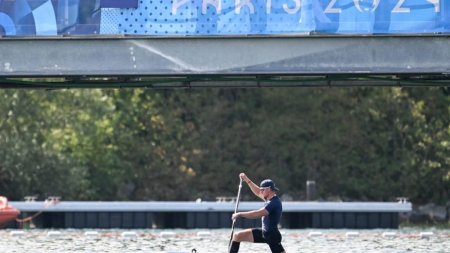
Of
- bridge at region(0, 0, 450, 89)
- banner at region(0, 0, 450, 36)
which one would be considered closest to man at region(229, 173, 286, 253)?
bridge at region(0, 0, 450, 89)

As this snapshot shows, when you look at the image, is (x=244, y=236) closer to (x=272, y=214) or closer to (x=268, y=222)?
(x=268, y=222)

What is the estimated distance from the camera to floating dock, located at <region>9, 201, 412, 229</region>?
64.8 meters

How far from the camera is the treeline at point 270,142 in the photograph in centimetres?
8062

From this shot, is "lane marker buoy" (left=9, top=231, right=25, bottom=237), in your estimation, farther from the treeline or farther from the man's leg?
the man's leg

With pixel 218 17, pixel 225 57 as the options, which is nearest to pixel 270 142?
pixel 218 17

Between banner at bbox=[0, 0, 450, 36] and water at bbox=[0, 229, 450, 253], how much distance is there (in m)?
7.59

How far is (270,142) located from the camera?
83.2 m

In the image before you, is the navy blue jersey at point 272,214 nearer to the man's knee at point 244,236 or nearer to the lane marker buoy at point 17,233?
the man's knee at point 244,236

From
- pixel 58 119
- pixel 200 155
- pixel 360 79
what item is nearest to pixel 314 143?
pixel 200 155

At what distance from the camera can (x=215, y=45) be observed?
36.3 meters

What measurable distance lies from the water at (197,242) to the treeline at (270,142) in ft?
66.0

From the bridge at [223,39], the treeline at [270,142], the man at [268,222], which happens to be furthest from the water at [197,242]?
the treeline at [270,142]

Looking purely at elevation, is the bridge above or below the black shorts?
above

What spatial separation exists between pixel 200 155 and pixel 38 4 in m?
46.4
